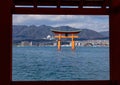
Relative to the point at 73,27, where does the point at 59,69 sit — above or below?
below

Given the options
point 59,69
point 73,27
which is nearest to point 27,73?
point 59,69

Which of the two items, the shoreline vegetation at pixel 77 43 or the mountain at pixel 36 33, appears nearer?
the mountain at pixel 36 33

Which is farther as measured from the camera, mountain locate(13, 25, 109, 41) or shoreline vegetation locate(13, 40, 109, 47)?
shoreline vegetation locate(13, 40, 109, 47)

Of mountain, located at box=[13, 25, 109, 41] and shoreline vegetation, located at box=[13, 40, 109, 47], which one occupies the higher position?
mountain, located at box=[13, 25, 109, 41]

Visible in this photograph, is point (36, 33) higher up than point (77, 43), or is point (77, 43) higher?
point (36, 33)

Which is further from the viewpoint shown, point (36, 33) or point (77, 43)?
point (36, 33)

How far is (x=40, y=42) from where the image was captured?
8056 cm

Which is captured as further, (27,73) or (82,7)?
(27,73)

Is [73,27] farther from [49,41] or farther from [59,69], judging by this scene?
[59,69]

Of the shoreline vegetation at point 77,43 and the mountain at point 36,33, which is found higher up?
the mountain at point 36,33
